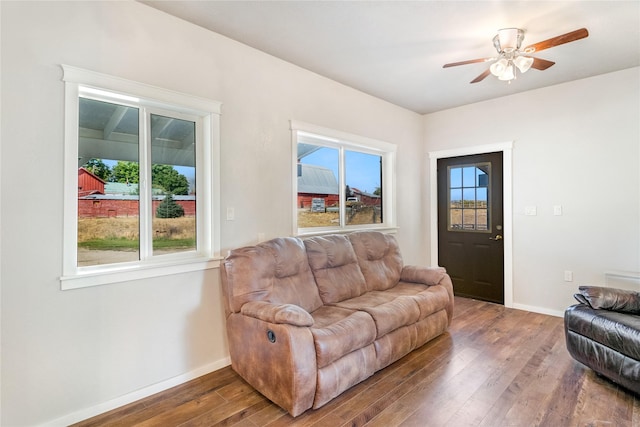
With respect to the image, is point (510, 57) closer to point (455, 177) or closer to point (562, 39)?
point (562, 39)

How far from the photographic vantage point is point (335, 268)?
3035 millimetres

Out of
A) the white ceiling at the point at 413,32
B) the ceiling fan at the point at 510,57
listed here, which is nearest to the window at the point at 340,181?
the white ceiling at the point at 413,32

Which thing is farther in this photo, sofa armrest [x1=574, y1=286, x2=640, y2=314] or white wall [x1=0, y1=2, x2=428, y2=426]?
sofa armrest [x1=574, y1=286, x2=640, y2=314]

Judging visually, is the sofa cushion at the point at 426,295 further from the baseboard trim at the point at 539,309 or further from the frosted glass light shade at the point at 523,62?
the frosted glass light shade at the point at 523,62

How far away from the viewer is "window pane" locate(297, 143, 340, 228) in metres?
3.48

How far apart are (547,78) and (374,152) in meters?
2.06

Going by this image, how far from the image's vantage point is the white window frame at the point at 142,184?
1.93 meters

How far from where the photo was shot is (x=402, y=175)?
4.61 m

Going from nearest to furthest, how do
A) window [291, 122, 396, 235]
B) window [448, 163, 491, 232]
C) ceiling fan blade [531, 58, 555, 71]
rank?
ceiling fan blade [531, 58, 555, 71], window [291, 122, 396, 235], window [448, 163, 491, 232]

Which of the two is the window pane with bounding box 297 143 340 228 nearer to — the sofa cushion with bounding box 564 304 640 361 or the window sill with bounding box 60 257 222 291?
the window sill with bounding box 60 257 222 291

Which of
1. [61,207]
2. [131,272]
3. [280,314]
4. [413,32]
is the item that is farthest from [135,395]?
[413,32]

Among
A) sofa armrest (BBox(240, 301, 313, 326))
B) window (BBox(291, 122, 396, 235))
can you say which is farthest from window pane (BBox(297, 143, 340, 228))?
sofa armrest (BBox(240, 301, 313, 326))

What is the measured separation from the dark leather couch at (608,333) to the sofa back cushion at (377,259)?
151cm

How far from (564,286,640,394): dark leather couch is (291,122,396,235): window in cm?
229
